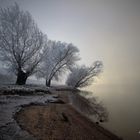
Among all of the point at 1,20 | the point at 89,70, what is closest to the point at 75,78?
the point at 89,70

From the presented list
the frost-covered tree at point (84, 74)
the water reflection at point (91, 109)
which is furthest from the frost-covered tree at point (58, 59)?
the water reflection at point (91, 109)

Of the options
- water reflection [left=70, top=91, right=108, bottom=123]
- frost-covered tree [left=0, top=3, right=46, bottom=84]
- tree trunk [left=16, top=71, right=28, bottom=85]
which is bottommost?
water reflection [left=70, top=91, right=108, bottom=123]

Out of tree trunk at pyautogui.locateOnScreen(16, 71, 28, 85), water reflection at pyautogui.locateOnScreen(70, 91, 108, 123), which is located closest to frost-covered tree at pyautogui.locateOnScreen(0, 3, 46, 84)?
tree trunk at pyautogui.locateOnScreen(16, 71, 28, 85)

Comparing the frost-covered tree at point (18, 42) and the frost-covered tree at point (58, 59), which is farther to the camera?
the frost-covered tree at point (58, 59)

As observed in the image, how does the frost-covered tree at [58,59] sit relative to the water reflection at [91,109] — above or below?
above

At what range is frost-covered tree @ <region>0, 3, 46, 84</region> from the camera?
19750 mm

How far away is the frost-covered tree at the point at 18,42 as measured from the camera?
19750 millimetres

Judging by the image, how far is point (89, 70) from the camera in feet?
123

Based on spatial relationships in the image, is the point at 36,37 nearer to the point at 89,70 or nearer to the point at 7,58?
the point at 7,58

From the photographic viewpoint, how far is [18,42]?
67.7ft

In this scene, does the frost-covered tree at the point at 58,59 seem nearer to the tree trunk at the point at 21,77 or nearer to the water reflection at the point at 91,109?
the tree trunk at the point at 21,77

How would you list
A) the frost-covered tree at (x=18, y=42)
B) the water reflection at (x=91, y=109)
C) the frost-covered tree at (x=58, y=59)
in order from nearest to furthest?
the water reflection at (x=91, y=109) → the frost-covered tree at (x=18, y=42) → the frost-covered tree at (x=58, y=59)

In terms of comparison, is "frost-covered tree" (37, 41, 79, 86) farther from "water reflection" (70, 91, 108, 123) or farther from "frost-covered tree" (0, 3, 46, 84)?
"water reflection" (70, 91, 108, 123)

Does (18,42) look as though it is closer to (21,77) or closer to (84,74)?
(21,77)
